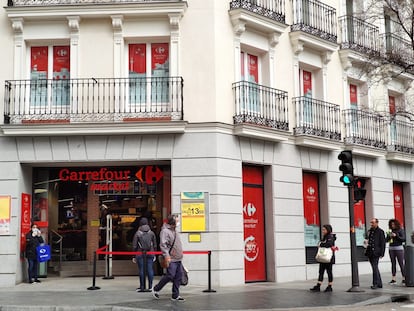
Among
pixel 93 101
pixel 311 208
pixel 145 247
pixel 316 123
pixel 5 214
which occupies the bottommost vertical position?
pixel 145 247

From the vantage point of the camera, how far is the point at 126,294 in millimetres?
13812

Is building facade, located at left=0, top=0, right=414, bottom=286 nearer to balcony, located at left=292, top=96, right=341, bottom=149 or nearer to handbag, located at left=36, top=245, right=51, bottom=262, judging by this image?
balcony, located at left=292, top=96, right=341, bottom=149

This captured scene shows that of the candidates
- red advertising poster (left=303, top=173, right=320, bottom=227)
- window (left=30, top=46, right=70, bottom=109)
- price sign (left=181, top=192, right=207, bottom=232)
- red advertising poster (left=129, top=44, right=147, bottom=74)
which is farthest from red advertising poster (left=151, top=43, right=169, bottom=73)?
red advertising poster (left=303, top=173, right=320, bottom=227)

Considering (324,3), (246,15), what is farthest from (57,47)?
(324,3)

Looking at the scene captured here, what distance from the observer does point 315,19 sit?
19.5 meters

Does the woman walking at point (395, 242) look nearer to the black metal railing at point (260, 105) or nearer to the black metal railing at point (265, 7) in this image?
the black metal railing at point (260, 105)

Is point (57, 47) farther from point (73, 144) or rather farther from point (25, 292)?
point (25, 292)

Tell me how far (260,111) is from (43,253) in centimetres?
767

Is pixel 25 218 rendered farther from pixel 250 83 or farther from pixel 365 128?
pixel 365 128

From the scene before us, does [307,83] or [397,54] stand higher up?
[397,54]

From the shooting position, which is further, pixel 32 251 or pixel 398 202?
pixel 398 202

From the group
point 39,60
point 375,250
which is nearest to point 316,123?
point 375,250

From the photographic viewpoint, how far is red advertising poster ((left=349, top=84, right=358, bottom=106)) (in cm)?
2139

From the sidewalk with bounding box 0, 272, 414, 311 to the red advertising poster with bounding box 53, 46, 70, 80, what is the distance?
6.02 metres
